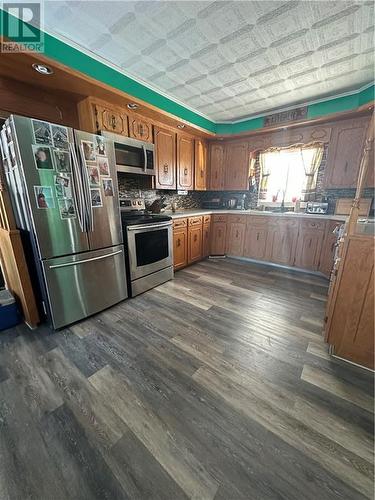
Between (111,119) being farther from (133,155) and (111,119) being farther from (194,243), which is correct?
(194,243)

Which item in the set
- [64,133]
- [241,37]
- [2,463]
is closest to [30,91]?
[64,133]

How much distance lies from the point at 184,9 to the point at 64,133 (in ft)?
4.68

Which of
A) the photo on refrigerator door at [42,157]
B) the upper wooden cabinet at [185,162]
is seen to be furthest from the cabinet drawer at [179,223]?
the photo on refrigerator door at [42,157]

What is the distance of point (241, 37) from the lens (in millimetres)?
1891

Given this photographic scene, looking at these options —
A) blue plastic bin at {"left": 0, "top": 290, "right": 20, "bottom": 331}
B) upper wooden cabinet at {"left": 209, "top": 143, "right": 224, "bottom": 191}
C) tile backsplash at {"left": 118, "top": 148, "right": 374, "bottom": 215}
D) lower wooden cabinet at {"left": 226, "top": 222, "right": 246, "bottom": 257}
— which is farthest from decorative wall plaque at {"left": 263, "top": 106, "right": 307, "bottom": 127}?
blue plastic bin at {"left": 0, "top": 290, "right": 20, "bottom": 331}

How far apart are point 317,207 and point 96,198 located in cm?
347

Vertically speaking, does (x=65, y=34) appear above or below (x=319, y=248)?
above

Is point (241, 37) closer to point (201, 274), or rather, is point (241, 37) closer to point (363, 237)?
point (363, 237)

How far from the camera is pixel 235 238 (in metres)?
4.04

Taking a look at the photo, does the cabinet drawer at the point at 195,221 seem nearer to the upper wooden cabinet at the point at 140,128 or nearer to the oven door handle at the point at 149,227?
the oven door handle at the point at 149,227

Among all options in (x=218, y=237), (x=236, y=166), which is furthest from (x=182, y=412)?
(x=236, y=166)

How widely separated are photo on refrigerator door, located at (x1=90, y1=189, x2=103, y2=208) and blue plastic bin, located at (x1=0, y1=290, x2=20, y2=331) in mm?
1254

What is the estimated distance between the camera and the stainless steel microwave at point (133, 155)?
2508 millimetres

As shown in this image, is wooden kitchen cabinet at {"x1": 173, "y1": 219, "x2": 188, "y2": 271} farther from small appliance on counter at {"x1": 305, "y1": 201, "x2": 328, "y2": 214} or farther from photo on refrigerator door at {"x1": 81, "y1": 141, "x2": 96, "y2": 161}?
small appliance on counter at {"x1": 305, "y1": 201, "x2": 328, "y2": 214}
